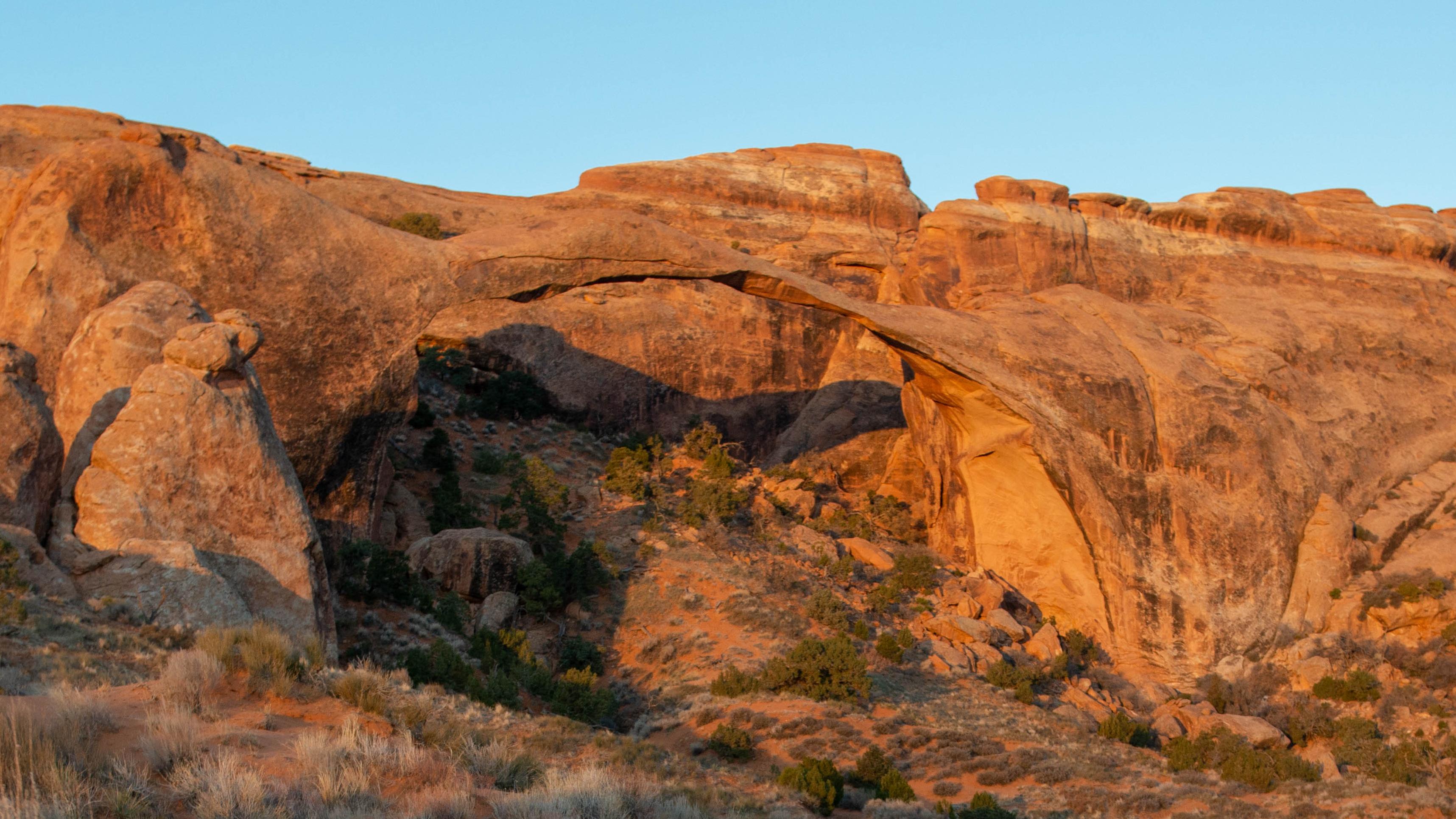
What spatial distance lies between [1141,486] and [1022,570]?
280 centimetres

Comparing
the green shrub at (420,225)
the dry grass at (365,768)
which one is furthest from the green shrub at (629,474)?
the dry grass at (365,768)

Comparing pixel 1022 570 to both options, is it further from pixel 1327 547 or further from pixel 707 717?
pixel 707 717

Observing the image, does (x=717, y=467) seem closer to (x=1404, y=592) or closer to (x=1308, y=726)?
(x=1308, y=726)

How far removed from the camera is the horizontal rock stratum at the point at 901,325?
1600 cm

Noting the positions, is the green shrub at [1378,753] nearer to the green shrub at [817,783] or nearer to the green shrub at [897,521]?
the green shrub at [817,783]

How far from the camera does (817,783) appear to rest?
11.9 metres

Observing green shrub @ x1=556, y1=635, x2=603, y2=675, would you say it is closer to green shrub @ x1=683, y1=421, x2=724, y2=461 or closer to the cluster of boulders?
the cluster of boulders

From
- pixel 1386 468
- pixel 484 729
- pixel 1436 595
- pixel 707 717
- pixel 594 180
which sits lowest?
pixel 707 717

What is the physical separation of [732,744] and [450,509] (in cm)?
791

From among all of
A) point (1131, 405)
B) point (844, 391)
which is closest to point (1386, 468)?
point (1131, 405)

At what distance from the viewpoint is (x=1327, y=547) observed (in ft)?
69.3

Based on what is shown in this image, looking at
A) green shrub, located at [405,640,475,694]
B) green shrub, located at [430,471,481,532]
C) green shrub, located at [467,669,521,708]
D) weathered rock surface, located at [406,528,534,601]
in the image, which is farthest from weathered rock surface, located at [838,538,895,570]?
green shrub, located at [405,640,475,694]

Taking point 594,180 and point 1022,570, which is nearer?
point 1022,570

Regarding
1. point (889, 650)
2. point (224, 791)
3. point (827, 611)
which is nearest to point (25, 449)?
point (224, 791)
